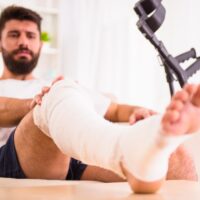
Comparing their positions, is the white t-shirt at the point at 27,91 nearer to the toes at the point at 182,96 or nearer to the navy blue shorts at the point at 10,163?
the navy blue shorts at the point at 10,163

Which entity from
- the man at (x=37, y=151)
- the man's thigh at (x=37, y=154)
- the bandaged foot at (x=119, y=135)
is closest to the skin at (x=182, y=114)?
the bandaged foot at (x=119, y=135)

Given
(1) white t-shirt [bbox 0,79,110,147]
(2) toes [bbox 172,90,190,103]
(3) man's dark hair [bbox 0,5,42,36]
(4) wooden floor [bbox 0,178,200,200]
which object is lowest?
(4) wooden floor [bbox 0,178,200,200]

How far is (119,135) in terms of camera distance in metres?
0.85

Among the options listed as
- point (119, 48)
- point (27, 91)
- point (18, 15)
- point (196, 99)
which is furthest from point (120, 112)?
point (119, 48)

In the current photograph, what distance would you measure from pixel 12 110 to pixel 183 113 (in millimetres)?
937

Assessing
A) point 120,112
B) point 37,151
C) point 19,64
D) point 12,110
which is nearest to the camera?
point 37,151

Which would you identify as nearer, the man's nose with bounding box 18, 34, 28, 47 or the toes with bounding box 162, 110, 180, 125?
the toes with bounding box 162, 110, 180, 125

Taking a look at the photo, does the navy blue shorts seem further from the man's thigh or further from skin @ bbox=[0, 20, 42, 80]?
skin @ bbox=[0, 20, 42, 80]

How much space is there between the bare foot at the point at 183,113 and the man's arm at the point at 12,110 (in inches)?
32.9

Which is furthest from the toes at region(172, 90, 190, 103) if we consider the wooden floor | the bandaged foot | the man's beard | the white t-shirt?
the man's beard

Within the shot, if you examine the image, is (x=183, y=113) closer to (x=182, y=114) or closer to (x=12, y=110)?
(x=182, y=114)

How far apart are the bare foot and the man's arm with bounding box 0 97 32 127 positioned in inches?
32.9

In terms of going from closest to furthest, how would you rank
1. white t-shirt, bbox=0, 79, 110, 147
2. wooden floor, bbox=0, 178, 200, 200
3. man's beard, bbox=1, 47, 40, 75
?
wooden floor, bbox=0, 178, 200, 200 < white t-shirt, bbox=0, 79, 110, 147 < man's beard, bbox=1, 47, 40, 75

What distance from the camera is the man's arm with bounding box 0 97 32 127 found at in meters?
1.54
